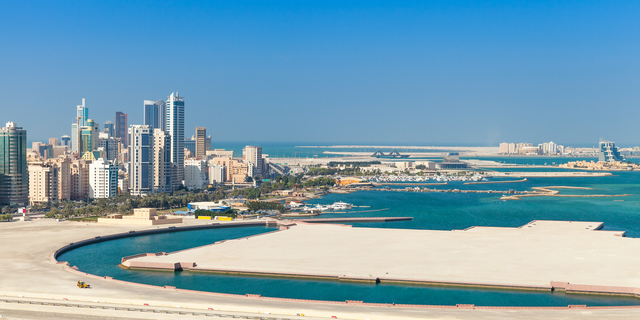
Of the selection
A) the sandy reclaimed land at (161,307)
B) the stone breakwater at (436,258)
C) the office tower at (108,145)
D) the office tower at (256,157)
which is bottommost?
the sandy reclaimed land at (161,307)

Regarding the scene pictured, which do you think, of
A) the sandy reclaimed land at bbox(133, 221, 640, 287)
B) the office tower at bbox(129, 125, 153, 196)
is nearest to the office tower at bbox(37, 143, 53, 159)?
the office tower at bbox(129, 125, 153, 196)

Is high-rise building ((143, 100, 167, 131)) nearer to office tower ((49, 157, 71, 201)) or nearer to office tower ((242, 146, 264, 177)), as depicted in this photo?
office tower ((242, 146, 264, 177))

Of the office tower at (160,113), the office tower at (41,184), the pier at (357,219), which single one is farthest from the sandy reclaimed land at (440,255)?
the office tower at (160,113)

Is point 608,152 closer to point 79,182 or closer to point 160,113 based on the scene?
point 160,113

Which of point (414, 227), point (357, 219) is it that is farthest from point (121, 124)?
point (414, 227)

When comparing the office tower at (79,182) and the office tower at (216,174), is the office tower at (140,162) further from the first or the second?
the office tower at (216,174)

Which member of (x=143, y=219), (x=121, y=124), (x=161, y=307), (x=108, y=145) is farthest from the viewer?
(x=121, y=124)

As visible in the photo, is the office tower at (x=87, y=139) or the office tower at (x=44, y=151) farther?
the office tower at (x=44, y=151)
